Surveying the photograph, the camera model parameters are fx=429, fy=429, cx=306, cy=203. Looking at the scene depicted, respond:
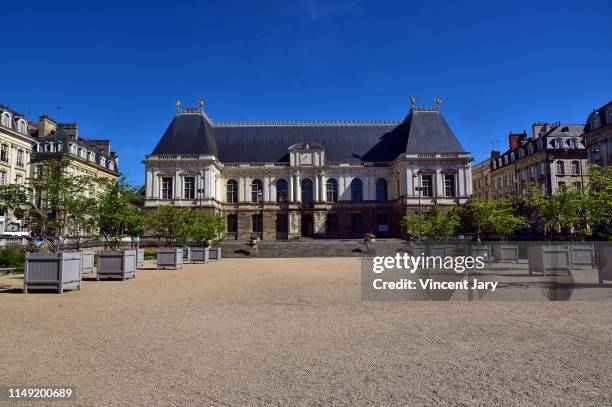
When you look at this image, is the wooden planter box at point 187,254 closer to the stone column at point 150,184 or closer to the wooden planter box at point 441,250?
the wooden planter box at point 441,250

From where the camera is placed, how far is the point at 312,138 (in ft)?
181

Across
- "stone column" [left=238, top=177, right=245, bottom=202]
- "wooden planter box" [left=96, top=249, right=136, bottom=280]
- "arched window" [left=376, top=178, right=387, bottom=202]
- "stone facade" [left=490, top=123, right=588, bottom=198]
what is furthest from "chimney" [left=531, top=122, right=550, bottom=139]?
"wooden planter box" [left=96, top=249, right=136, bottom=280]

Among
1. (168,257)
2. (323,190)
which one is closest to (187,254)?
(168,257)

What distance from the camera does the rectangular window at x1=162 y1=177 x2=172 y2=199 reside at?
48.8 metres

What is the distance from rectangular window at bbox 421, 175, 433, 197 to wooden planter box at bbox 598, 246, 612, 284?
33.9 metres

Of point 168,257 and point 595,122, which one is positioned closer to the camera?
point 168,257

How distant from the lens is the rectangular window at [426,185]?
47469 millimetres

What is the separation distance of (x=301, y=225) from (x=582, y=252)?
108ft

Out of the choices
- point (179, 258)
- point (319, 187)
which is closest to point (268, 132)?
point (319, 187)

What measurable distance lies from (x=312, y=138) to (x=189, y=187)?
1682 cm

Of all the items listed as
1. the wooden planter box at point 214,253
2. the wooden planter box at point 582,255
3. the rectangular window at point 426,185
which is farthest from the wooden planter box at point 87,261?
the rectangular window at point 426,185

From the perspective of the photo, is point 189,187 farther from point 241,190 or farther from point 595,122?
point 595,122

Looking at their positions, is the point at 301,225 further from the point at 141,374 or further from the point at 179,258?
the point at 141,374

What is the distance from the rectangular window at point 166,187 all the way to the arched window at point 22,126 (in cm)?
1492
